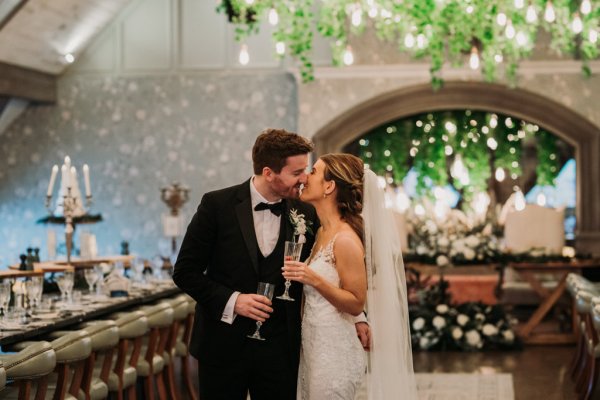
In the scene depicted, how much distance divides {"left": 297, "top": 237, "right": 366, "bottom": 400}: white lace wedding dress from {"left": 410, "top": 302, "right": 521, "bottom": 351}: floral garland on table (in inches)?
230

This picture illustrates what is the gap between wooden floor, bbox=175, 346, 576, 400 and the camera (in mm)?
7641

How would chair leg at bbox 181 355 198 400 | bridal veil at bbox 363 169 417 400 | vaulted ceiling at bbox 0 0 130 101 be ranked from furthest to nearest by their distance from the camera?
1. vaulted ceiling at bbox 0 0 130 101
2. chair leg at bbox 181 355 198 400
3. bridal veil at bbox 363 169 417 400

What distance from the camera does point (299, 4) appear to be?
11672 mm

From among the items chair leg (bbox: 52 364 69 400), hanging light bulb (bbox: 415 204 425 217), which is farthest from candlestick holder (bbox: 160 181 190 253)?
chair leg (bbox: 52 364 69 400)

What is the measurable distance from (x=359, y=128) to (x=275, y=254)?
8.61 metres

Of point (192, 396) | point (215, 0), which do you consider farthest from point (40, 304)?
point (215, 0)

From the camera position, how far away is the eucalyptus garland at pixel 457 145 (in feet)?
47.1

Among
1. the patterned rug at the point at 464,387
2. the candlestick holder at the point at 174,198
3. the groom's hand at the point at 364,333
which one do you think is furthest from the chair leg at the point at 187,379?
the candlestick holder at the point at 174,198

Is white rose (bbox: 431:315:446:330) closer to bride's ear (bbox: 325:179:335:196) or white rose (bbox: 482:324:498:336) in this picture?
white rose (bbox: 482:324:498:336)

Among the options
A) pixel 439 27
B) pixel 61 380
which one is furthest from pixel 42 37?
pixel 61 380

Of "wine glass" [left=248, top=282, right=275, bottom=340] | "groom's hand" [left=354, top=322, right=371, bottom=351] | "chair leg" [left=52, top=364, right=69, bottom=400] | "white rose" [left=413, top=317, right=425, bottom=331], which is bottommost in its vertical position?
"white rose" [left=413, top=317, right=425, bottom=331]

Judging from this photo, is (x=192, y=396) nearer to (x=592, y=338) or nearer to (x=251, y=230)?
(x=592, y=338)

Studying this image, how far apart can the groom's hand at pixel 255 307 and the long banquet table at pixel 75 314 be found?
182 cm

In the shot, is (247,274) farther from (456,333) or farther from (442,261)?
(442,261)
